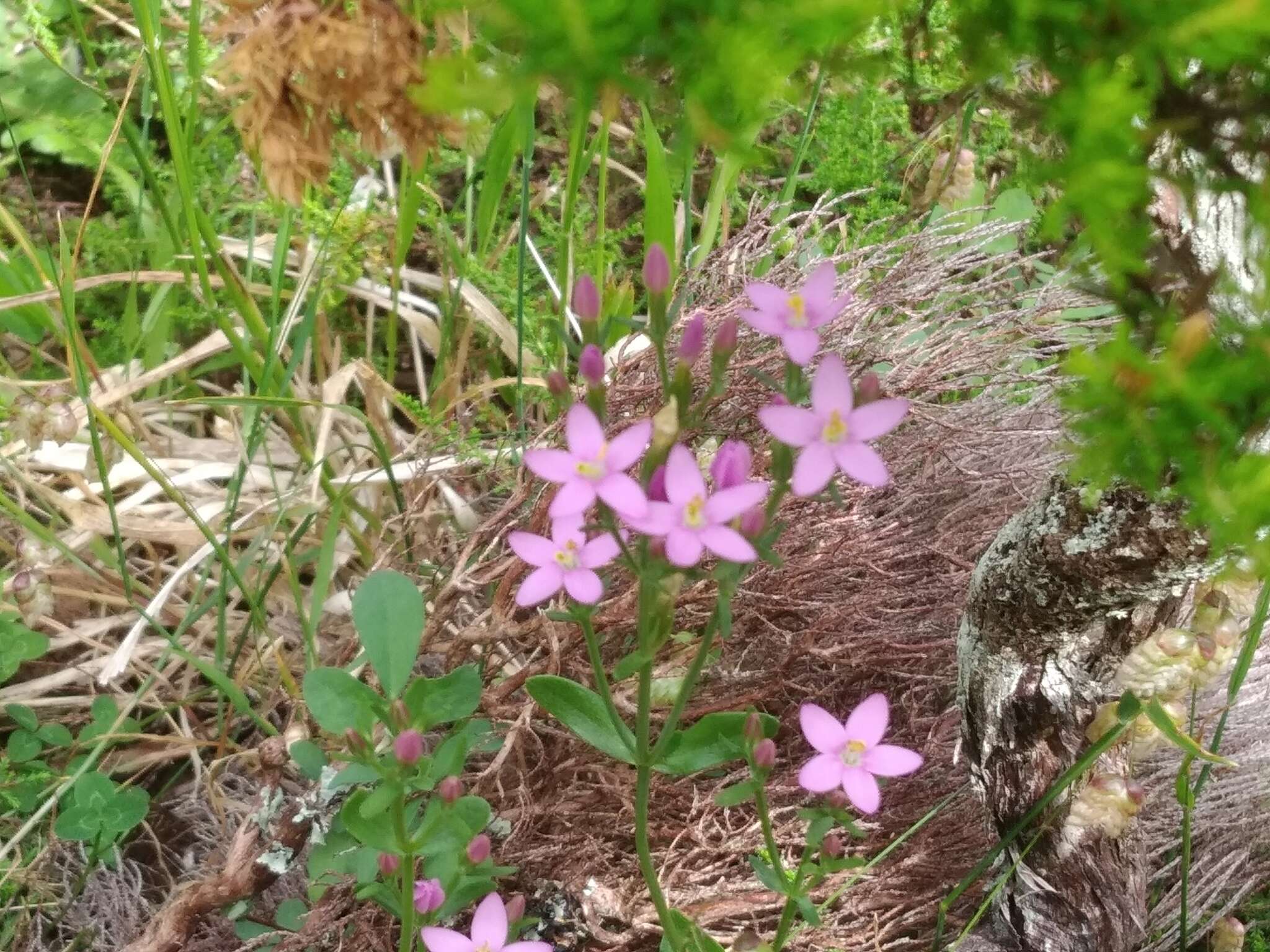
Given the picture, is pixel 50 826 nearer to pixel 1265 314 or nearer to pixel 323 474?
pixel 323 474

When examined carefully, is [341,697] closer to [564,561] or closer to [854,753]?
[564,561]

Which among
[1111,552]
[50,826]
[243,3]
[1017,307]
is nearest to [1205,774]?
[1111,552]

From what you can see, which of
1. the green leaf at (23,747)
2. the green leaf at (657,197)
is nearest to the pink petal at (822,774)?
the green leaf at (657,197)

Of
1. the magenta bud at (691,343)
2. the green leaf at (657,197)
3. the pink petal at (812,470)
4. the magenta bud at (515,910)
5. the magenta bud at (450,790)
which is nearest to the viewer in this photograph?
the pink petal at (812,470)

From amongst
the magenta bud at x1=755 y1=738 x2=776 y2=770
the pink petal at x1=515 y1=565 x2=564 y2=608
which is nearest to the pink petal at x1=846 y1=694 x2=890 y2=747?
the magenta bud at x1=755 y1=738 x2=776 y2=770

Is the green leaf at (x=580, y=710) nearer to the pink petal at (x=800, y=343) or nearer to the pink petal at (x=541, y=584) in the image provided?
the pink petal at (x=541, y=584)

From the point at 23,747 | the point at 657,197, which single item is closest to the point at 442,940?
the point at 23,747
